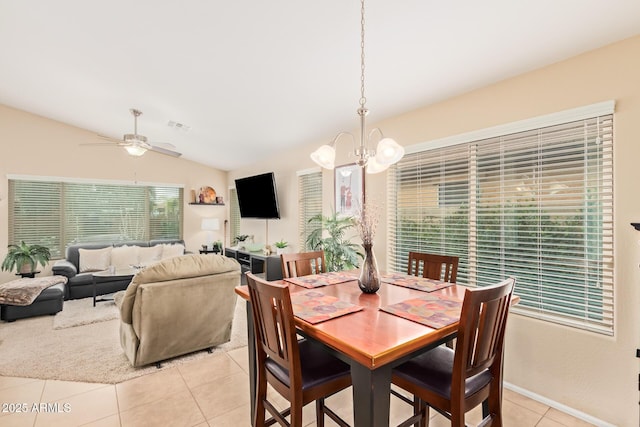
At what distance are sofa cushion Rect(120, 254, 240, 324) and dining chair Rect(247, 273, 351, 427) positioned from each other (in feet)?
4.55

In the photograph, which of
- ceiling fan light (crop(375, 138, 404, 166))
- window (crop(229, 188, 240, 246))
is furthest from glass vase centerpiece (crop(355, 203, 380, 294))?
window (crop(229, 188, 240, 246))

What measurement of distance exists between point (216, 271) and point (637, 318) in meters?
3.12

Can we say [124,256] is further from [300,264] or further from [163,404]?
[300,264]

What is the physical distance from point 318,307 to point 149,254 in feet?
17.2

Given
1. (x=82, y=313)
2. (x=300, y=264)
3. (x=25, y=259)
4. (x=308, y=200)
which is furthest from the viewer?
(x=308, y=200)

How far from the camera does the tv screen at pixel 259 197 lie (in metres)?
5.27

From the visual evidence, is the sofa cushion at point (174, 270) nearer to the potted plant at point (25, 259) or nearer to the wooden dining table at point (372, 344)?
the wooden dining table at point (372, 344)

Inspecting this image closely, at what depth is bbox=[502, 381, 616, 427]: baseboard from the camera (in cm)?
199

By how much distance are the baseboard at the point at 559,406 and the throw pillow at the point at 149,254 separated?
5567 mm

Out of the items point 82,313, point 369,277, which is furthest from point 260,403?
point 82,313

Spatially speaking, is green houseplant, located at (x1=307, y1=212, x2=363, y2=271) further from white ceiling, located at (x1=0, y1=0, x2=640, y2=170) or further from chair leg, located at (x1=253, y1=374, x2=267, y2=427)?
chair leg, located at (x1=253, y1=374, x2=267, y2=427)

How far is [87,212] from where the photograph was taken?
5.88 metres

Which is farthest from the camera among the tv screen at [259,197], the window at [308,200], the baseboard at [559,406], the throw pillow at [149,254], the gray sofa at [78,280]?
the throw pillow at [149,254]

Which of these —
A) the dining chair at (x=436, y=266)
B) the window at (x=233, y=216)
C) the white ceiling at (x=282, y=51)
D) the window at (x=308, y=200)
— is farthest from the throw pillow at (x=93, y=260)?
the dining chair at (x=436, y=266)
